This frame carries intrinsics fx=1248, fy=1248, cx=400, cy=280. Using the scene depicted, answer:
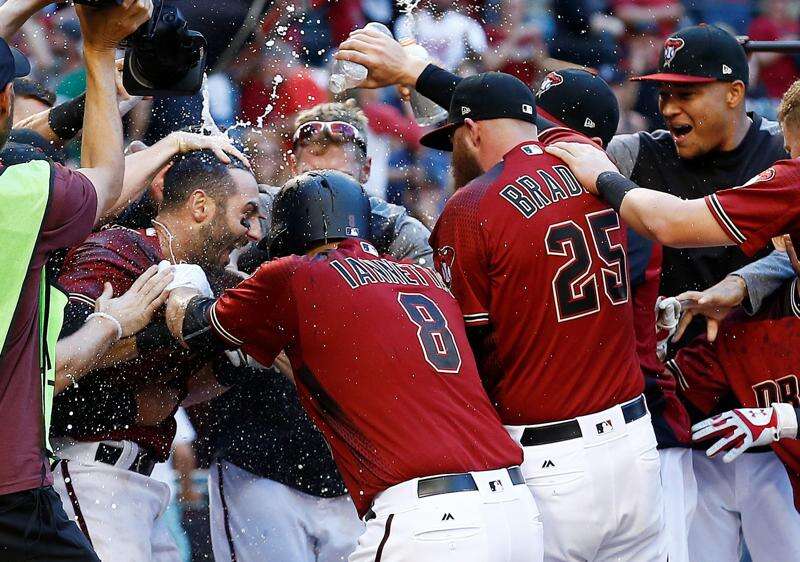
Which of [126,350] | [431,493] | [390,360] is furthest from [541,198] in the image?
[126,350]

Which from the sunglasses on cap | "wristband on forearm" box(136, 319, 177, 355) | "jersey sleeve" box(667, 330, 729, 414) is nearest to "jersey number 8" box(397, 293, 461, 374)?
"wristband on forearm" box(136, 319, 177, 355)

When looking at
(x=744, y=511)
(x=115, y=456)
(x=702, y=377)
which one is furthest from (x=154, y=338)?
(x=744, y=511)

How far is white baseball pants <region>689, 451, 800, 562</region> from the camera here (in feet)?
19.4

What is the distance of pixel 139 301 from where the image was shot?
190 inches

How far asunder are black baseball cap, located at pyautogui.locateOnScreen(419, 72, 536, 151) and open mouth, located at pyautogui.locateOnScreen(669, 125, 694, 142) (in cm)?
125

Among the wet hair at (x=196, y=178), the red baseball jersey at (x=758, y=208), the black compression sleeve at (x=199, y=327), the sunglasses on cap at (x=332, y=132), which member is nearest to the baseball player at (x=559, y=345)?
the red baseball jersey at (x=758, y=208)

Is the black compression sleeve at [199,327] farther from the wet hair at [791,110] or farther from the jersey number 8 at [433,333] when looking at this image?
the wet hair at [791,110]

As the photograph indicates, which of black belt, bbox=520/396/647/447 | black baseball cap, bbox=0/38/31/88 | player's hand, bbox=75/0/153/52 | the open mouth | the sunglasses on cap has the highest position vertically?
player's hand, bbox=75/0/153/52

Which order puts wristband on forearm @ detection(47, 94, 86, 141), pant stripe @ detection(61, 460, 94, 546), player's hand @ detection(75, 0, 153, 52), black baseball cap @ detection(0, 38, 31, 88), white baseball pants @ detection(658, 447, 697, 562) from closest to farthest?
black baseball cap @ detection(0, 38, 31, 88), player's hand @ detection(75, 0, 153, 52), pant stripe @ detection(61, 460, 94, 546), white baseball pants @ detection(658, 447, 697, 562), wristband on forearm @ detection(47, 94, 86, 141)

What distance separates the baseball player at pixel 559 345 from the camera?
4664 millimetres

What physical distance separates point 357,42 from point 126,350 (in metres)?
1.73

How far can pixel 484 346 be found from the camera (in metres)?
4.81

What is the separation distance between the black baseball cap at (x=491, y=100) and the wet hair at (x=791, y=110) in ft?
4.01

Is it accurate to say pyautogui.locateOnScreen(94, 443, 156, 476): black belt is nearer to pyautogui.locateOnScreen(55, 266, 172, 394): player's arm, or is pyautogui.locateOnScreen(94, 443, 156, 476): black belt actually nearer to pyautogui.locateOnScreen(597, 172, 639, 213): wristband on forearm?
pyautogui.locateOnScreen(55, 266, 172, 394): player's arm
